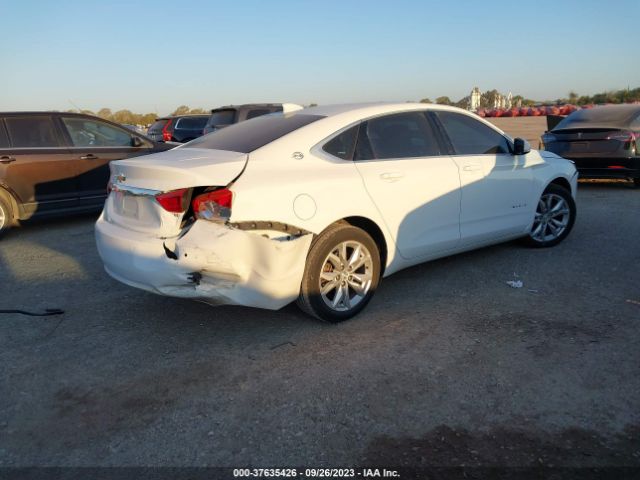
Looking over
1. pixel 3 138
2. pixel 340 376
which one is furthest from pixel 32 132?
pixel 340 376

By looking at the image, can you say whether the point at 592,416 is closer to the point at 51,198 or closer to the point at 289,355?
the point at 289,355

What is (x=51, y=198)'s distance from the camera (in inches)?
293

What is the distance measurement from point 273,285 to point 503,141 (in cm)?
307

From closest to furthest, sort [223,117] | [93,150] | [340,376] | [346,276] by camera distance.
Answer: [340,376]
[346,276]
[93,150]
[223,117]

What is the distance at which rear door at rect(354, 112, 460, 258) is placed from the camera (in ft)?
13.7

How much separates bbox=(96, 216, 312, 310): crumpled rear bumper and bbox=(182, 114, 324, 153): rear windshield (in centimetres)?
78

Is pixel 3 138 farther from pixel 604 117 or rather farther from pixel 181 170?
pixel 604 117

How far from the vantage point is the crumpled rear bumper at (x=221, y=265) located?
3.39m

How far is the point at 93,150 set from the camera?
788 cm

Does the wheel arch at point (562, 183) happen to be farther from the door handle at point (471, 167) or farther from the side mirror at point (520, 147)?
the door handle at point (471, 167)

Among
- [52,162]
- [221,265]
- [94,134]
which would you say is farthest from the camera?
[94,134]

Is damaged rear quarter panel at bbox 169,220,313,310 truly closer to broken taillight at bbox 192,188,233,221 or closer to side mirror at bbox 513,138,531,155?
broken taillight at bbox 192,188,233,221

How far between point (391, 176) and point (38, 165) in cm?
541

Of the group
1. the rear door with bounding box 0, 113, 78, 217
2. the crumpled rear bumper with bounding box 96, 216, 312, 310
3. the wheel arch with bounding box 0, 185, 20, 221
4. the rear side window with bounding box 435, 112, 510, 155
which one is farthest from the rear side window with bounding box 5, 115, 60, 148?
the rear side window with bounding box 435, 112, 510, 155
